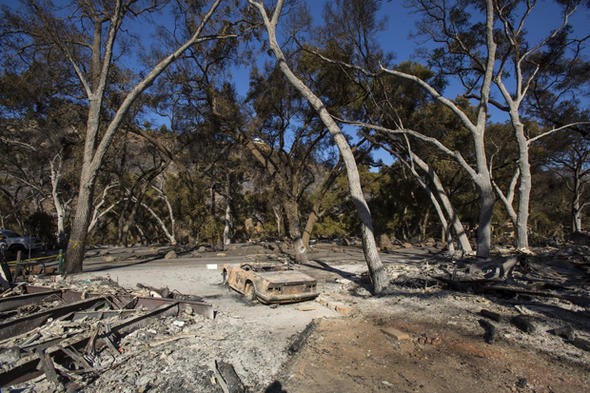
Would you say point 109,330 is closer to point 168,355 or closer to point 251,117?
point 168,355

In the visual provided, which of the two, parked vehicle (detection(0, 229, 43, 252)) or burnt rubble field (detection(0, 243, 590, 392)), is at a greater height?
parked vehicle (detection(0, 229, 43, 252))

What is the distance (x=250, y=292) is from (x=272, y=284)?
1052 millimetres

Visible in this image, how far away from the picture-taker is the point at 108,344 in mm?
5281

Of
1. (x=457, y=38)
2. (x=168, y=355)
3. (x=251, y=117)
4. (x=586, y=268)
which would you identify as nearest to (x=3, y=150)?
(x=251, y=117)

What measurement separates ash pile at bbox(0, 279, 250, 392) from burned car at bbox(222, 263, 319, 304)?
1523 millimetres

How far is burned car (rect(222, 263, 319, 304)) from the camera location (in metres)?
8.16

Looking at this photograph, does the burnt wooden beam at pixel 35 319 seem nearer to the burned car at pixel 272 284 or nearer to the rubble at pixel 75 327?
the rubble at pixel 75 327

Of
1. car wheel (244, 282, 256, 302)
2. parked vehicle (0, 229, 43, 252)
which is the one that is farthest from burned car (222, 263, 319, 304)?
parked vehicle (0, 229, 43, 252)

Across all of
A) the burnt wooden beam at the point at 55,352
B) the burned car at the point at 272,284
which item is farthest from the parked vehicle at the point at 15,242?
the burnt wooden beam at the point at 55,352

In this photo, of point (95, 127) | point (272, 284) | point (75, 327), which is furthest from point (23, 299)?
point (95, 127)

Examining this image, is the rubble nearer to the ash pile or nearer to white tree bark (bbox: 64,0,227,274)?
the ash pile

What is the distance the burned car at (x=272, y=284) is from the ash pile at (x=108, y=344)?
152 cm

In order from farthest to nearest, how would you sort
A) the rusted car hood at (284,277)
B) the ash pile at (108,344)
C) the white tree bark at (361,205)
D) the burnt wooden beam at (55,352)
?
1. the white tree bark at (361,205)
2. the rusted car hood at (284,277)
3. the ash pile at (108,344)
4. the burnt wooden beam at (55,352)

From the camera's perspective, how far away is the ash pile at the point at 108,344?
431 centimetres
